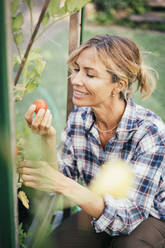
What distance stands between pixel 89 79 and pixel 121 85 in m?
0.20

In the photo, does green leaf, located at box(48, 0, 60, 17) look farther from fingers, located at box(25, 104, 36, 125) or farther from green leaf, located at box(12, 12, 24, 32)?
fingers, located at box(25, 104, 36, 125)

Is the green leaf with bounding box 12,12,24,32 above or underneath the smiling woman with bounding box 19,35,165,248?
above

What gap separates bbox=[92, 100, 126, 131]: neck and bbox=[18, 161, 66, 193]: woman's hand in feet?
1.71

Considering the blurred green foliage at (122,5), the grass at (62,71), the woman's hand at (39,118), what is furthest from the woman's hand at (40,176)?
the blurred green foliage at (122,5)

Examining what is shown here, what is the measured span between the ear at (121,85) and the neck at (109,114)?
0.25 ft

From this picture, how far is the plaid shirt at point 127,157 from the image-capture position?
1.28 m

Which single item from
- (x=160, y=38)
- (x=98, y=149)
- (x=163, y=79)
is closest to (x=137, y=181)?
(x=98, y=149)

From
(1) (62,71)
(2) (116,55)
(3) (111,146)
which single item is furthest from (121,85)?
(1) (62,71)

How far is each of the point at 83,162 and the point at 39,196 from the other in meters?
0.32

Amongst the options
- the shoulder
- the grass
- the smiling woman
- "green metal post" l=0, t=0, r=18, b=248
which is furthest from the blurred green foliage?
"green metal post" l=0, t=0, r=18, b=248

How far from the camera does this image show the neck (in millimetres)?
1494

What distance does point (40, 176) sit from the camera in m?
1.02

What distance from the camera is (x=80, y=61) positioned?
1332 mm

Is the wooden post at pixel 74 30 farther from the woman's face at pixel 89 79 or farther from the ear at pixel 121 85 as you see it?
the ear at pixel 121 85
